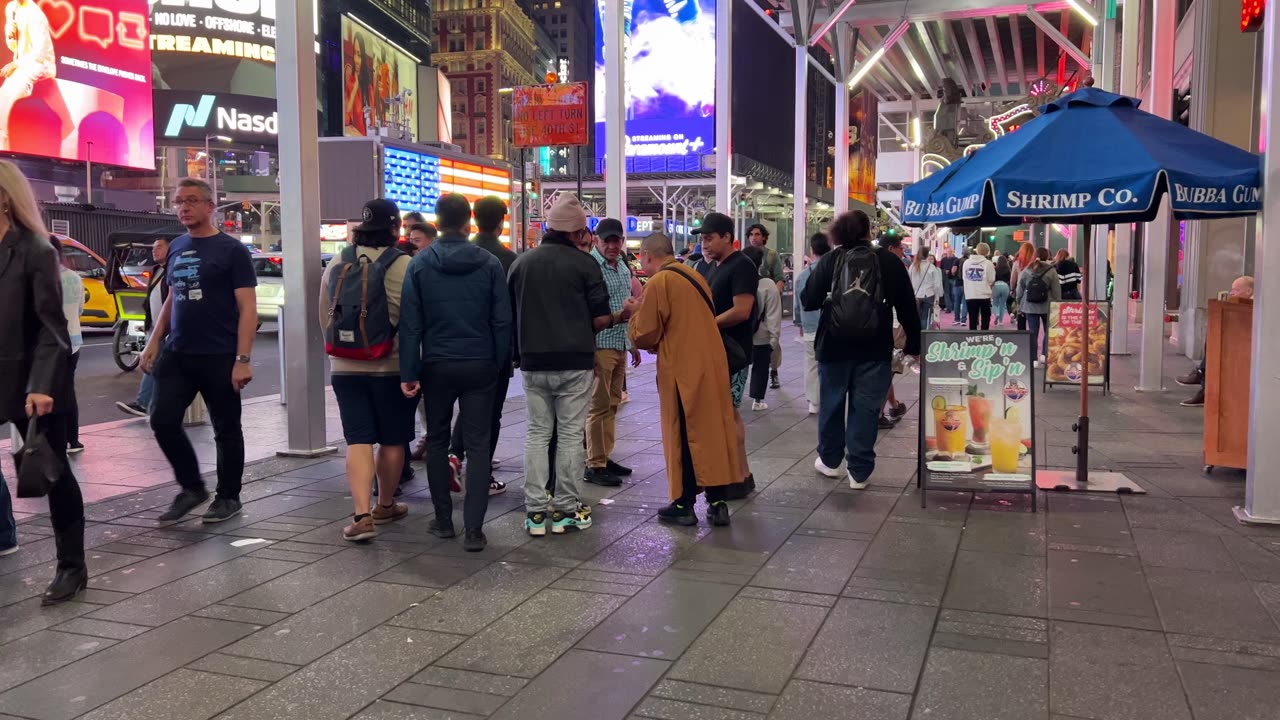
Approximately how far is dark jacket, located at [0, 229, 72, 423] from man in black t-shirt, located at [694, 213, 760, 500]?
3.70 meters

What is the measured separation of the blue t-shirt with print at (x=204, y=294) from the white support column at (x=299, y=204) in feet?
5.76

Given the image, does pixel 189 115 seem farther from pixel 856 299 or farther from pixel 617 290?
pixel 856 299

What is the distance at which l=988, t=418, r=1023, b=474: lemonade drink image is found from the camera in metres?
6.66

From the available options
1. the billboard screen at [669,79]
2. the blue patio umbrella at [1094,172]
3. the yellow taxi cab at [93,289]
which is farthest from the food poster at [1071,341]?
the billboard screen at [669,79]

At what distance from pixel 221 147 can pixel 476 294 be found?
5430cm

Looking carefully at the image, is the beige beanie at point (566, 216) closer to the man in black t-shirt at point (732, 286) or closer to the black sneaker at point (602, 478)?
the man in black t-shirt at point (732, 286)

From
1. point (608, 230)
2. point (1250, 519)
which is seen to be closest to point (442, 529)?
point (608, 230)

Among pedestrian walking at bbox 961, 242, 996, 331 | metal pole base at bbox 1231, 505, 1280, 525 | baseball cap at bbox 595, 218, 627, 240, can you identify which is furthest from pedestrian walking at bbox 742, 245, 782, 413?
pedestrian walking at bbox 961, 242, 996, 331

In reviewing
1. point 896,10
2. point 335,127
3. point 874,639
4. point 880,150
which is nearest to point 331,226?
point 896,10

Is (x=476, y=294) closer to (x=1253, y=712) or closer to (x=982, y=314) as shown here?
(x=1253, y=712)

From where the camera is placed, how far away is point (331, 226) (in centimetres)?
2991

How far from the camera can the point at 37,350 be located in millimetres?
4672

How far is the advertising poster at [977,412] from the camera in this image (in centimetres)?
668

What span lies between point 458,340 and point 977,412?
3318mm
